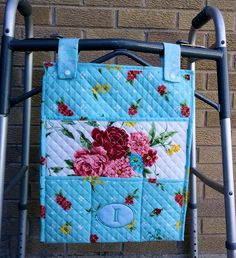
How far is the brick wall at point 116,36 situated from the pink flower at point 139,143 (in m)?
0.51

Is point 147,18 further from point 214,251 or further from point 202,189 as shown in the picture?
point 214,251

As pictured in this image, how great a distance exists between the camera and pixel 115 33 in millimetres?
1322

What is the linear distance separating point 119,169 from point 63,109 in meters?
0.23

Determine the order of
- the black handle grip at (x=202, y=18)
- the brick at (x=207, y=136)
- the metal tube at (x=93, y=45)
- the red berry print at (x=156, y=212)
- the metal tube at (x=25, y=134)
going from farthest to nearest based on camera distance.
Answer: the brick at (x=207, y=136)
the metal tube at (x=25, y=134)
the black handle grip at (x=202, y=18)
the red berry print at (x=156, y=212)
the metal tube at (x=93, y=45)

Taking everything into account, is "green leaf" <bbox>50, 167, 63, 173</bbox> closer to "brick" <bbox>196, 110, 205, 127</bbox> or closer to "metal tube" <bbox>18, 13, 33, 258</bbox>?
"metal tube" <bbox>18, 13, 33, 258</bbox>

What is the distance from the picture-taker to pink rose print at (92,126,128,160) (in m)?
0.92

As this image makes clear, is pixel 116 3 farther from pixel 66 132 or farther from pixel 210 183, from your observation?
pixel 210 183

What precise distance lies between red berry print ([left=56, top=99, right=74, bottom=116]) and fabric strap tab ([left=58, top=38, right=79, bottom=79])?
0.23 feet

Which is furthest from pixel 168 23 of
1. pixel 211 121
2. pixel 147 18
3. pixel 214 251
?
pixel 214 251

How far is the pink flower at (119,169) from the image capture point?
935 millimetres

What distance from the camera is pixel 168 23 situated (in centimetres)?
133

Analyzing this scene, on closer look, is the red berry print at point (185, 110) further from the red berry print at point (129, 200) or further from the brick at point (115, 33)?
the brick at point (115, 33)

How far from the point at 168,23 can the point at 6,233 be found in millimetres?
1109

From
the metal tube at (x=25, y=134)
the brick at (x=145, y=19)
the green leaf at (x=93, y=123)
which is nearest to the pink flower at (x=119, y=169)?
the green leaf at (x=93, y=123)
